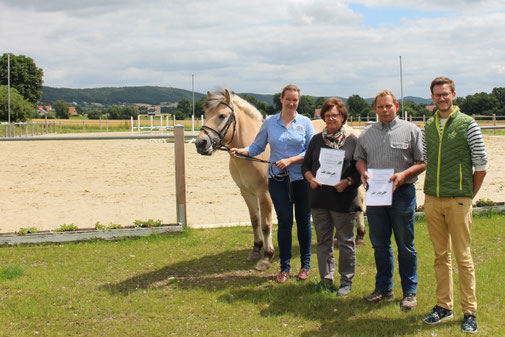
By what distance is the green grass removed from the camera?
3.56 metres

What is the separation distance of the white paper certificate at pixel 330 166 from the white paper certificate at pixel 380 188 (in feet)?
1.08

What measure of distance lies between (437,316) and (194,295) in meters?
2.20

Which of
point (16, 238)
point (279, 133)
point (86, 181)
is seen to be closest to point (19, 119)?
point (86, 181)

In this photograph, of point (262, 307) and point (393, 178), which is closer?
point (393, 178)

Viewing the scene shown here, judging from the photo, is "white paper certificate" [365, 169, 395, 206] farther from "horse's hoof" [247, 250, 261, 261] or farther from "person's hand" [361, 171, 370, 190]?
"horse's hoof" [247, 250, 261, 261]

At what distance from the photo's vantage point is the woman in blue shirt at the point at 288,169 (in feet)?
14.3

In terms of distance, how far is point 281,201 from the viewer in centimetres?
451

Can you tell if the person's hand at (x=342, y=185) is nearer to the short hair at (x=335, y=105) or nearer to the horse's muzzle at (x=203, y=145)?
the short hair at (x=335, y=105)

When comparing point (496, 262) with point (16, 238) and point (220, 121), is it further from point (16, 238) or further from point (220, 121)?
point (16, 238)

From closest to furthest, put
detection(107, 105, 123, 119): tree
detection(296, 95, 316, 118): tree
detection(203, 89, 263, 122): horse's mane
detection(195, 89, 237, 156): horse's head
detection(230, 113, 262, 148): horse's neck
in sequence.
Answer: detection(195, 89, 237, 156): horse's head
detection(203, 89, 263, 122): horse's mane
detection(230, 113, 262, 148): horse's neck
detection(296, 95, 316, 118): tree
detection(107, 105, 123, 119): tree

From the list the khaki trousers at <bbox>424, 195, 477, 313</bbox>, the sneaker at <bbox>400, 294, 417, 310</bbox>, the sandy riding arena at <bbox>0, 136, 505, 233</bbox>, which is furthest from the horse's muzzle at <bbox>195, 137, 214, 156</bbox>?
the sandy riding arena at <bbox>0, 136, 505, 233</bbox>

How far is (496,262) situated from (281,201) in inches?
101

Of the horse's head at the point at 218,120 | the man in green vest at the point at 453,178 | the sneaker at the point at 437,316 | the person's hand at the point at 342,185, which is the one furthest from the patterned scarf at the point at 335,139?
the sneaker at the point at 437,316

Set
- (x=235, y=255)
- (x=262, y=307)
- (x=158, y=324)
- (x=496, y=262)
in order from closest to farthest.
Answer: (x=158, y=324), (x=262, y=307), (x=496, y=262), (x=235, y=255)
